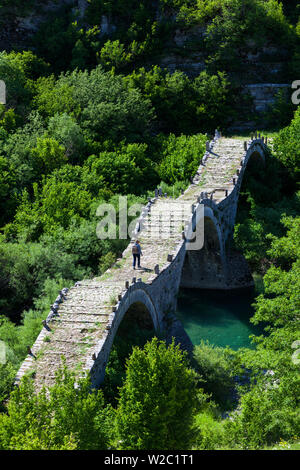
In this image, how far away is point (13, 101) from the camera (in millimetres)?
56219

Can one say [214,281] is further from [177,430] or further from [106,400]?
[177,430]

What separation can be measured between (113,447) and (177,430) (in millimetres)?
2489

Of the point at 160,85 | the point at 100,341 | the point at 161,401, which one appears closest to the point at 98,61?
the point at 160,85

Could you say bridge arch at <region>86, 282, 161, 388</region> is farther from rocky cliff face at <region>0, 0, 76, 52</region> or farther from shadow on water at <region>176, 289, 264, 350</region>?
rocky cliff face at <region>0, 0, 76, 52</region>

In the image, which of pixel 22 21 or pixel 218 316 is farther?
pixel 22 21

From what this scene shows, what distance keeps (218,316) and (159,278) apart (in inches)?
499

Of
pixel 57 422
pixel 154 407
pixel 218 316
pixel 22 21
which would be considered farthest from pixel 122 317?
pixel 22 21

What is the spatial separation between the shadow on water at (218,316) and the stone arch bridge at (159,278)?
1.34 meters

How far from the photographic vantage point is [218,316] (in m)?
44.8

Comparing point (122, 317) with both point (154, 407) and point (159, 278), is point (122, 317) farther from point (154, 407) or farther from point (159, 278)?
point (154, 407)

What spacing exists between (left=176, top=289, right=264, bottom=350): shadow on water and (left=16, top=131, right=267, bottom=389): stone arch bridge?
1336mm

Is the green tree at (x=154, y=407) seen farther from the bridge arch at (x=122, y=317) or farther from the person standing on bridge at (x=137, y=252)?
the person standing on bridge at (x=137, y=252)

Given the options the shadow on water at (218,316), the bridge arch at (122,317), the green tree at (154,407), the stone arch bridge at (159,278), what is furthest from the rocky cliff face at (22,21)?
the green tree at (154,407)

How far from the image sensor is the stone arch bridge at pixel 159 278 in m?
26.5
